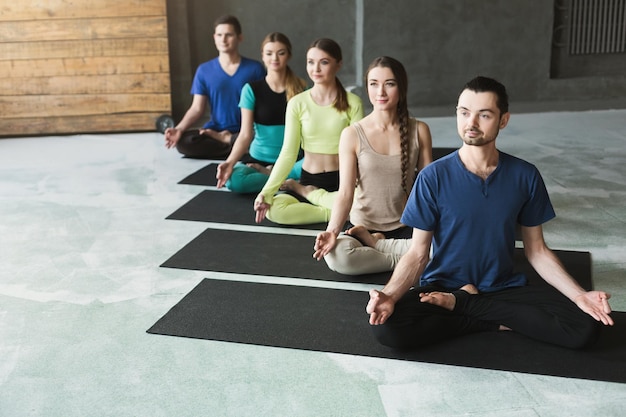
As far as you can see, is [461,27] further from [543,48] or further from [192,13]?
[192,13]

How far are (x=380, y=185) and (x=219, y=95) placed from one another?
2482mm

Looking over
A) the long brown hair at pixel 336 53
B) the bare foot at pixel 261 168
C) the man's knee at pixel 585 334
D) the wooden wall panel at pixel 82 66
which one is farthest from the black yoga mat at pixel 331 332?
the wooden wall panel at pixel 82 66

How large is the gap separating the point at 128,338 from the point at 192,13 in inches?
208

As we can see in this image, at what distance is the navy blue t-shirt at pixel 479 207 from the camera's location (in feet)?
8.23

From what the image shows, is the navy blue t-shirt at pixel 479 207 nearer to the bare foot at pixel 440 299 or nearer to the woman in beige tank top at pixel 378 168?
the bare foot at pixel 440 299

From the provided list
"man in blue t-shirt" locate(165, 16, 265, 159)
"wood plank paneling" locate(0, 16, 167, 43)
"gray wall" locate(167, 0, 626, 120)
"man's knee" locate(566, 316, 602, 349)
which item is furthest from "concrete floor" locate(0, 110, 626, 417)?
"gray wall" locate(167, 0, 626, 120)

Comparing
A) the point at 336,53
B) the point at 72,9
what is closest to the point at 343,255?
the point at 336,53

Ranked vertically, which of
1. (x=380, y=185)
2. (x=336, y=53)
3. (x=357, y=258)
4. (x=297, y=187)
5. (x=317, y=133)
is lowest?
(x=357, y=258)

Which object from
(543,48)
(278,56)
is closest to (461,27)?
(543,48)

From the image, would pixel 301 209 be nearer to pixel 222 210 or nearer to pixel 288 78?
pixel 222 210

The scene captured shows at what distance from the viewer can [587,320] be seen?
2387mm

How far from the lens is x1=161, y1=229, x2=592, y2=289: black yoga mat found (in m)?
3.19

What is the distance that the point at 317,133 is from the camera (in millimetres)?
3891

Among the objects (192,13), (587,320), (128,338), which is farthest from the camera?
(192,13)
